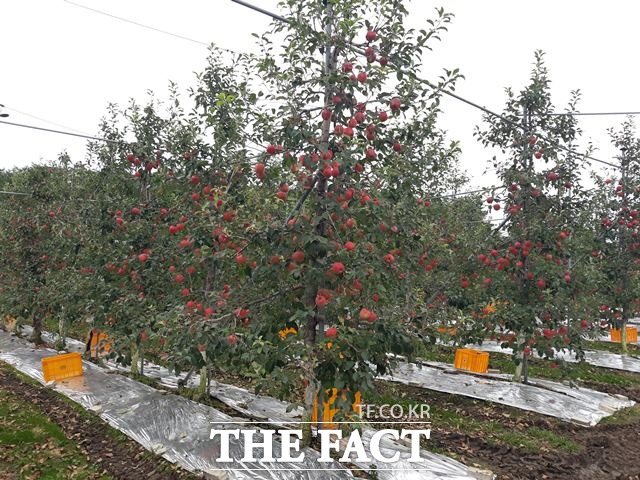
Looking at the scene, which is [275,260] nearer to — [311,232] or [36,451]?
[311,232]

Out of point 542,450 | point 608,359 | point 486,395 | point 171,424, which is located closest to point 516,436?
point 542,450

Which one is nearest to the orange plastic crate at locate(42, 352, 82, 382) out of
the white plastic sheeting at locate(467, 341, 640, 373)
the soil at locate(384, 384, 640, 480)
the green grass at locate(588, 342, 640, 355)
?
the soil at locate(384, 384, 640, 480)

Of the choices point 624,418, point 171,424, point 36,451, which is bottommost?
point 36,451

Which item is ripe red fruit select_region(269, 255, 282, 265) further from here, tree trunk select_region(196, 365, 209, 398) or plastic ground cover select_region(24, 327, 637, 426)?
tree trunk select_region(196, 365, 209, 398)

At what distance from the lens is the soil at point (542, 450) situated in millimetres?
6094

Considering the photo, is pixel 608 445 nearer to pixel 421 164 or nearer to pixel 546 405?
pixel 546 405

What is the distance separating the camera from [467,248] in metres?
9.25

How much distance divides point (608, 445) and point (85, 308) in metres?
8.13

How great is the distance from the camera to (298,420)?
7004 mm

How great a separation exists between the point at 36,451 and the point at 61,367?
2.91 metres

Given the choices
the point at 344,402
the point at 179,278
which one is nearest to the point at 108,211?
the point at 179,278

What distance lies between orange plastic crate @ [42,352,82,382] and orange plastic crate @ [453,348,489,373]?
7704 millimetres

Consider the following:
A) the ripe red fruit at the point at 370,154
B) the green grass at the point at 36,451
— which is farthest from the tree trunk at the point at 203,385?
the ripe red fruit at the point at 370,154

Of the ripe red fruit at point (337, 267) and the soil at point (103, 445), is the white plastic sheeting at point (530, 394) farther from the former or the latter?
the ripe red fruit at point (337, 267)
